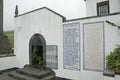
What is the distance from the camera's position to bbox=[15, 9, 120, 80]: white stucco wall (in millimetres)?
5678

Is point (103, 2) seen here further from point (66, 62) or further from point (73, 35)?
Result: point (66, 62)

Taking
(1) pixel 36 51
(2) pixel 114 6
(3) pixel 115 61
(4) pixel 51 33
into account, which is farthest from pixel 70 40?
(2) pixel 114 6

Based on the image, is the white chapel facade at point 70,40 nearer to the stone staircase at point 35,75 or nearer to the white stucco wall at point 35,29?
the white stucco wall at point 35,29

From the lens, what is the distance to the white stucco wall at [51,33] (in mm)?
5678

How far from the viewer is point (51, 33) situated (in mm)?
7773

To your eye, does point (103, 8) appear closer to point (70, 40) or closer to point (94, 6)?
point (94, 6)

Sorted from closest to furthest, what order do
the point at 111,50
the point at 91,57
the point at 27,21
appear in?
the point at 111,50 → the point at 91,57 → the point at 27,21

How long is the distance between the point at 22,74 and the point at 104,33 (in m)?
5.64

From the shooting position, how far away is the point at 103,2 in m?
9.50

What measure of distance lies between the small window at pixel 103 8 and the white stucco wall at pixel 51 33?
147 inches

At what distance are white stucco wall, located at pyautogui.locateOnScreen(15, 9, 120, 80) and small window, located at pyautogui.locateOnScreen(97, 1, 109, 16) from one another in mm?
3732

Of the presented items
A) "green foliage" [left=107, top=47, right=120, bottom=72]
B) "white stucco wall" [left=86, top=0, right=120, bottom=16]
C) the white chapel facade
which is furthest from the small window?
"green foliage" [left=107, top=47, right=120, bottom=72]

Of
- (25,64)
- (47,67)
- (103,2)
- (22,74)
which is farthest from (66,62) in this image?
(103,2)

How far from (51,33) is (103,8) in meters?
4.68
